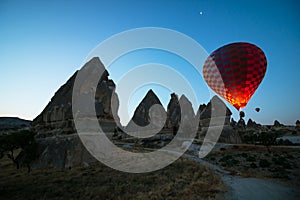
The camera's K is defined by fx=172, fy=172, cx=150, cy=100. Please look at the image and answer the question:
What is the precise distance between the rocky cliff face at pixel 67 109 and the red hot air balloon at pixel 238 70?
528 inches

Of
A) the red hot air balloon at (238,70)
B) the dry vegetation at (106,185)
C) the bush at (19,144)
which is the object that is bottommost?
the dry vegetation at (106,185)

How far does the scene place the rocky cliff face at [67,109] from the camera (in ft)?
63.2

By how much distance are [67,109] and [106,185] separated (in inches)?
443

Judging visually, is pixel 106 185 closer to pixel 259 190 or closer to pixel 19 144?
pixel 259 190

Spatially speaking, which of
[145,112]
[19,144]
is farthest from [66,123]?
[145,112]

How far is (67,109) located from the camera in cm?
1956

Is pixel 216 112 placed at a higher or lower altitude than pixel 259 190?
higher

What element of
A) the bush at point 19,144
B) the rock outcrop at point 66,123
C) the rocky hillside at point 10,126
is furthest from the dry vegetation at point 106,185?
the rocky hillside at point 10,126

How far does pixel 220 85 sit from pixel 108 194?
Answer: 14.1 metres

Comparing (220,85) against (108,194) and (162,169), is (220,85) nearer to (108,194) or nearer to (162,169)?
(162,169)

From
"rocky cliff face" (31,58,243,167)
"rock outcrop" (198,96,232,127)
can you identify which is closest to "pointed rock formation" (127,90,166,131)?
"rock outcrop" (198,96,232,127)

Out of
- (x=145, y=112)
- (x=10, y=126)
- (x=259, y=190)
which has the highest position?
(x=145, y=112)

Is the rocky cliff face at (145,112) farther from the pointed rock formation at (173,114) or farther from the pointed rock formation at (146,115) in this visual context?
the pointed rock formation at (173,114)

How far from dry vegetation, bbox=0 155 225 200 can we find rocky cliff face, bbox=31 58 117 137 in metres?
4.99
